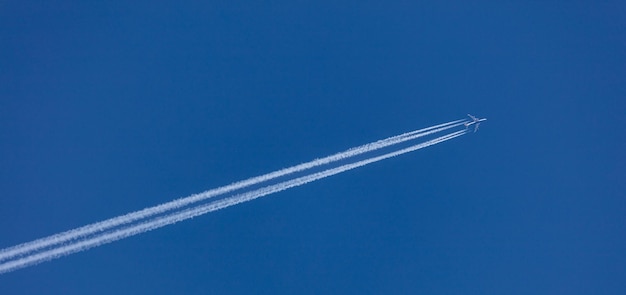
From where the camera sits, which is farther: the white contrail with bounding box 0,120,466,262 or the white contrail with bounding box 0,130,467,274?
the white contrail with bounding box 0,120,466,262

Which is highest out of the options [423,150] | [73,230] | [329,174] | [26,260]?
[423,150]

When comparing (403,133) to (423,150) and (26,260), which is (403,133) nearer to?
(423,150)

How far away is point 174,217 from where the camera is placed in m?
11.6

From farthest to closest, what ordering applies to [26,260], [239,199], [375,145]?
[375,145], [239,199], [26,260]

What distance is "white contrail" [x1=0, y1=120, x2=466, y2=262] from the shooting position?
11.2m

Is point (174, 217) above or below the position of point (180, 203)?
below

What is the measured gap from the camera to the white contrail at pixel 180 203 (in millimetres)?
11172

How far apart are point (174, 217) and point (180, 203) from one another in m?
0.35

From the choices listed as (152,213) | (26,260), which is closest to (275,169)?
(152,213)

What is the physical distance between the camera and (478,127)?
13336 millimetres

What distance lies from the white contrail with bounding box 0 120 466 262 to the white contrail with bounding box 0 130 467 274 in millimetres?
143

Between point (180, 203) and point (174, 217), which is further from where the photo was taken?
point (180, 203)

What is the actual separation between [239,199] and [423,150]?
4.84 metres

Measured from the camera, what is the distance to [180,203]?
38.5 feet
